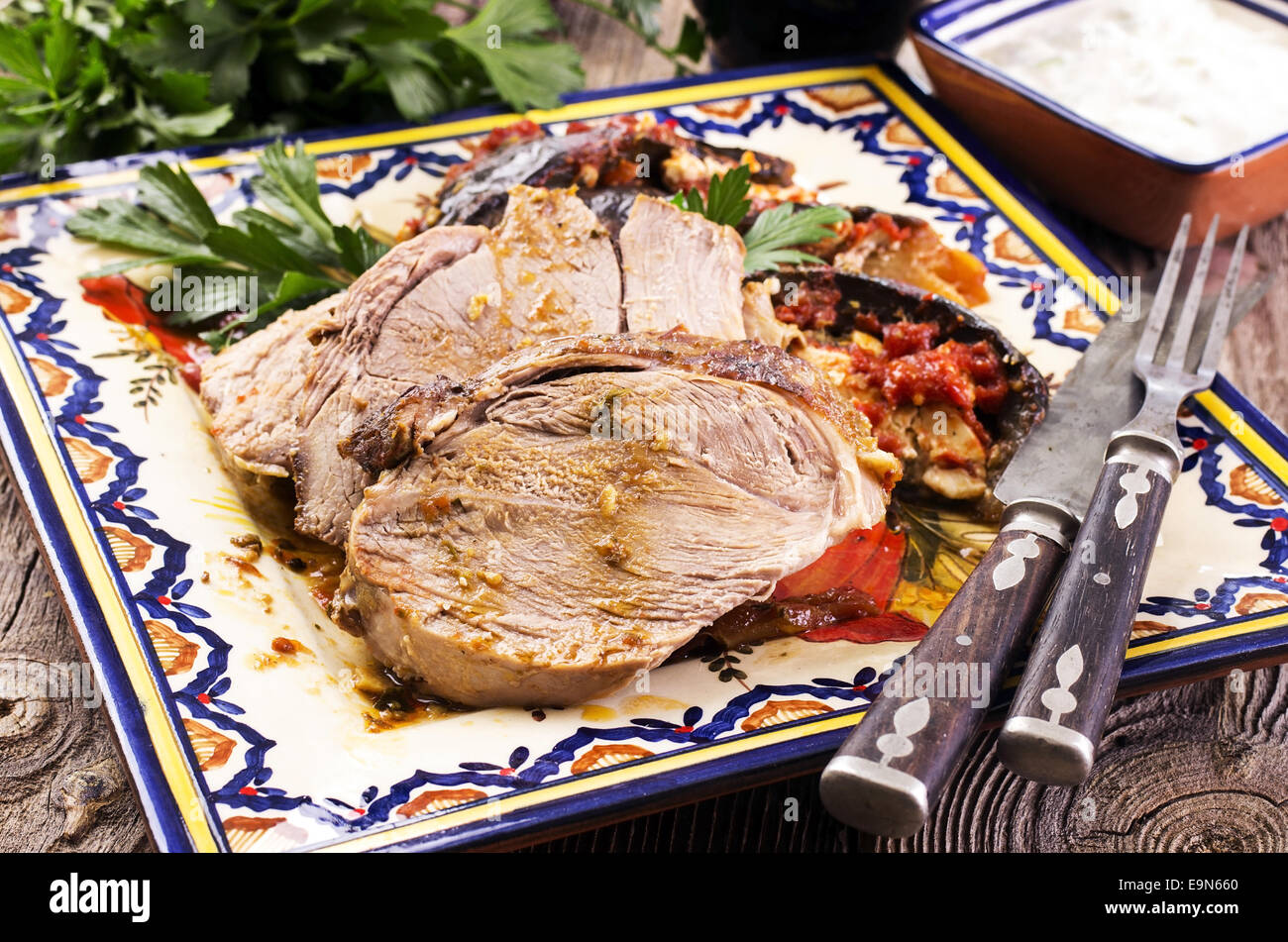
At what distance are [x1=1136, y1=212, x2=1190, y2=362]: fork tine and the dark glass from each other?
222cm

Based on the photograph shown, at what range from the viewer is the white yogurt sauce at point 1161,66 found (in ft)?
17.1

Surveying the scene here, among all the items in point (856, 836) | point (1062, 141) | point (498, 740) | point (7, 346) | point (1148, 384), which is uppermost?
point (1062, 141)

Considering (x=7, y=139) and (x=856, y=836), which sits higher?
(x=7, y=139)

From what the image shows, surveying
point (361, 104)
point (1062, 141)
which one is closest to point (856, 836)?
point (1062, 141)

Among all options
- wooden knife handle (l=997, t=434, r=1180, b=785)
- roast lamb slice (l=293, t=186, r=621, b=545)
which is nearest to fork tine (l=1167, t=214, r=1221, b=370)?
wooden knife handle (l=997, t=434, r=1180, b=785)

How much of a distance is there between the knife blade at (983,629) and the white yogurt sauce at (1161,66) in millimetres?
1918

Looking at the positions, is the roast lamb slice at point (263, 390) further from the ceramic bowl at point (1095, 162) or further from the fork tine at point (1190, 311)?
the ceramic bowl at point (1095, 162)

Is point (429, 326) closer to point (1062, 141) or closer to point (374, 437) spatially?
point (374, 437)

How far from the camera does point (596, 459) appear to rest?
2979 mm

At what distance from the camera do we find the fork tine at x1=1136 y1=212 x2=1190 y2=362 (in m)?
3.76

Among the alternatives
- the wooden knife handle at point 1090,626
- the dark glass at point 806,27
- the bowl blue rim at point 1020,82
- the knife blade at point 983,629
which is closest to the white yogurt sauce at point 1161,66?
the bowl blue rim at point 1020,82

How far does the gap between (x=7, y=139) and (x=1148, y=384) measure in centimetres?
425

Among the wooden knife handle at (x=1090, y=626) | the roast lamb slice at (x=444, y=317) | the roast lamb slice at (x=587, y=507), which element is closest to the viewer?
the wooden knife handle at (x=1090, y=626)

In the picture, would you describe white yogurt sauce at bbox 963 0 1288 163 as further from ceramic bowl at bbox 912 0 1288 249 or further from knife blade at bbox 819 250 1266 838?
knife blade at bbox 819 250 1266 838
